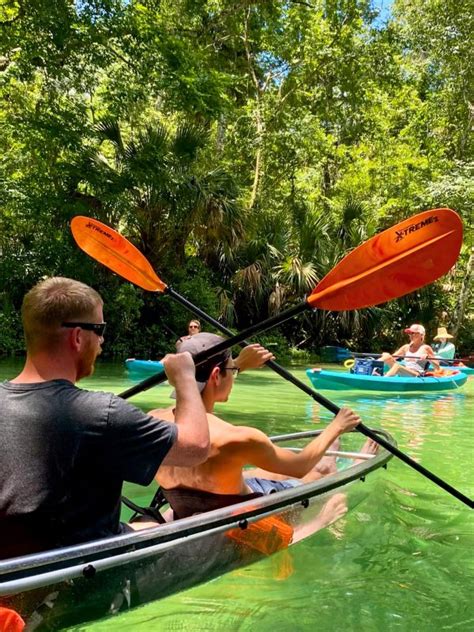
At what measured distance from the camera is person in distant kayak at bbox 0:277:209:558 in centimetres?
183

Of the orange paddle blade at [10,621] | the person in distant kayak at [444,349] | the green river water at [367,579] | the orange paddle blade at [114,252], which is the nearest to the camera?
the orange paddle blade at [10,621]

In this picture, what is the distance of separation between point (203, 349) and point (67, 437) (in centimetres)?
114

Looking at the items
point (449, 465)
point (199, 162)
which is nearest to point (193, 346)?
point (449, 465)

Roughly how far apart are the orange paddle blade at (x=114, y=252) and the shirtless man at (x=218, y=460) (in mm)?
1704

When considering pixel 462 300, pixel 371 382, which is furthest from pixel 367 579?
pixel 462 300

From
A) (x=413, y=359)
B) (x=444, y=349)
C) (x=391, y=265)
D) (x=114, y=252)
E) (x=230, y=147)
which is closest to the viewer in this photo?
(x=391, y=265)

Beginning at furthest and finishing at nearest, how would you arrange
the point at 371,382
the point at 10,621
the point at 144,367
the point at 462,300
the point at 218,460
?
the point at 462,300, the point at 144,367, the point at 371,382, the point at 218,460, the point at 10,621

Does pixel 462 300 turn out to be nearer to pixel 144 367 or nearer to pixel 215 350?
pixel 144 367

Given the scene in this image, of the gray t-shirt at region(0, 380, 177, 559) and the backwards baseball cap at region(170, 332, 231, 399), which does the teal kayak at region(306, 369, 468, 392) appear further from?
the gray t-shirt at region(0, 380, 177, 559)

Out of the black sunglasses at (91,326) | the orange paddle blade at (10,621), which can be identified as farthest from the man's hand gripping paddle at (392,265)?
the orange paddle blade at (10,621)

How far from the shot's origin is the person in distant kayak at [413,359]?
11180 mm

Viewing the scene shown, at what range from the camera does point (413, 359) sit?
1158 centimetres

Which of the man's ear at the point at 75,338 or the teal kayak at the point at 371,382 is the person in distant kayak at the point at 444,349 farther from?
the man's ear at the point at 75,338

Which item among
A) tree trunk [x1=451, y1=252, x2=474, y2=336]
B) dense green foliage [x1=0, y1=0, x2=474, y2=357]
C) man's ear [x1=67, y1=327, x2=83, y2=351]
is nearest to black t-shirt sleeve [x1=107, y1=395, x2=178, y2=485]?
man's ear [x1=67, y1=327, x2=83, y2=351]
